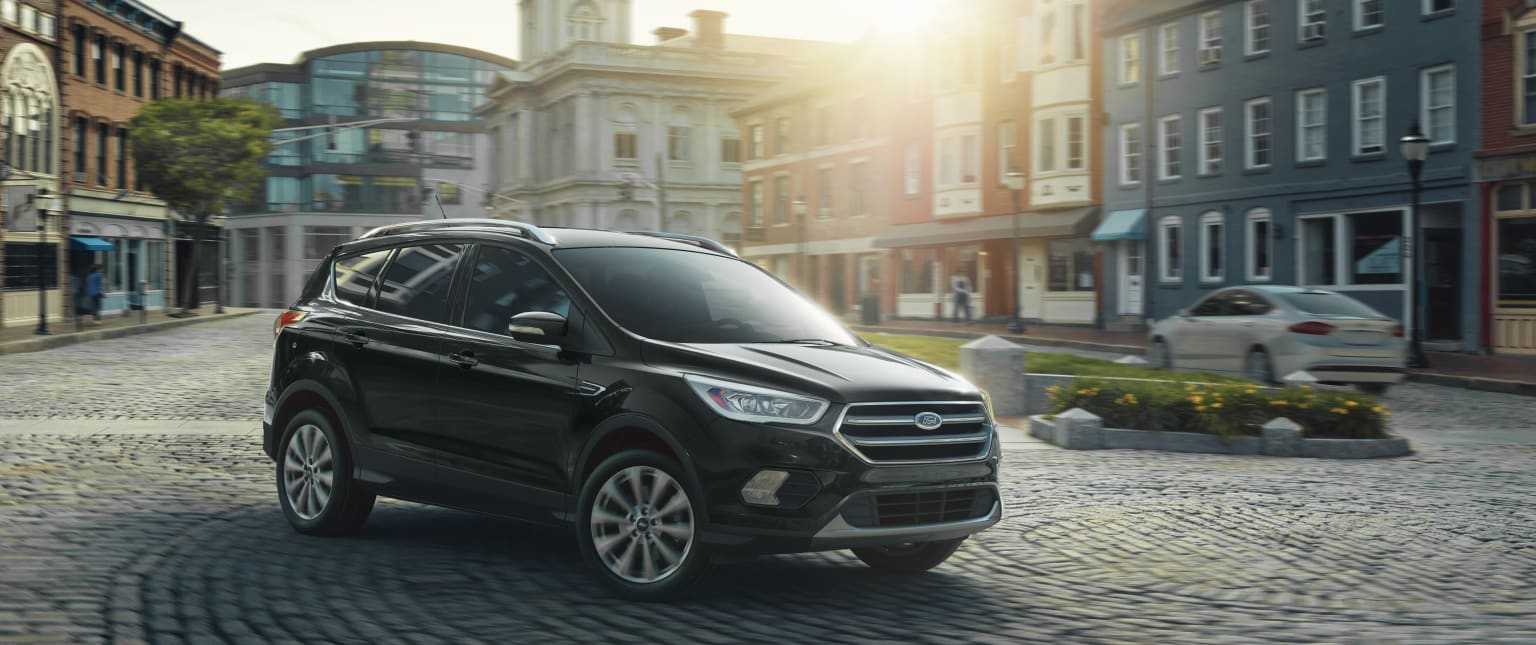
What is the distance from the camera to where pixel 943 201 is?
5094 cm

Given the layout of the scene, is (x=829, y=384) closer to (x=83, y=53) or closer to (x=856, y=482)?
(x=856, y=482)

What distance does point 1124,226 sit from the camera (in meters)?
40.6

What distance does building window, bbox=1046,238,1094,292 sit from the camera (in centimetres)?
4388

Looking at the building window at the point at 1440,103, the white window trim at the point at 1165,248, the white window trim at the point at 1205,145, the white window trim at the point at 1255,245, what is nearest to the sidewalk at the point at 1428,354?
the white window trim at the point at 1165,248

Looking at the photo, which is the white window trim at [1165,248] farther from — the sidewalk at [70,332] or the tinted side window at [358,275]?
the tinted side window at [358,275]

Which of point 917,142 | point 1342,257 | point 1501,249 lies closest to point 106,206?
point 917,142

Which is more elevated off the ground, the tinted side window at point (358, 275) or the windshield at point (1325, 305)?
the tinted side window at point (358, 275)

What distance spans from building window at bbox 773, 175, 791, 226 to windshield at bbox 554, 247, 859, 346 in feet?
194

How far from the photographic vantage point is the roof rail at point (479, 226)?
7242 mm

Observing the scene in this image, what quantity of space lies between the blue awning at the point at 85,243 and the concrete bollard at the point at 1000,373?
39.5 m

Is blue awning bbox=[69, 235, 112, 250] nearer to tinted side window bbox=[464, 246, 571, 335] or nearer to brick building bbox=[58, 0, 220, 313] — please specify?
brick building bbox=[58, 0, 220, 313]

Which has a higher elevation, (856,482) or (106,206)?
(106,206)

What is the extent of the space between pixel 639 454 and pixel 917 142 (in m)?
48.2

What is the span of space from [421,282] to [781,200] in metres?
60.2
